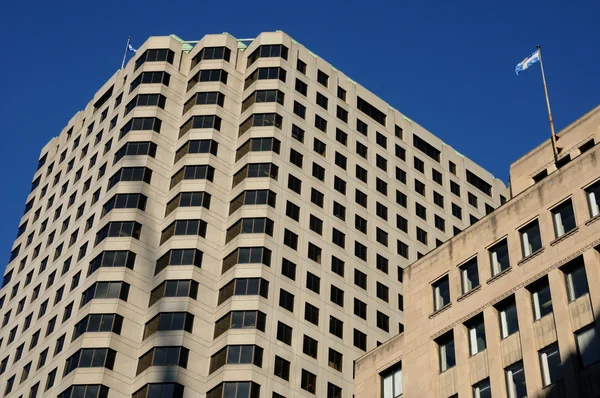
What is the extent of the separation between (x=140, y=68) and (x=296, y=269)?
104ft

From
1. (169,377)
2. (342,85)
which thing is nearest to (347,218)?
(342,85)

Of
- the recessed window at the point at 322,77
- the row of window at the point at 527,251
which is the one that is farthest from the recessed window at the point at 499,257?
the recessed window at the point at 322,77

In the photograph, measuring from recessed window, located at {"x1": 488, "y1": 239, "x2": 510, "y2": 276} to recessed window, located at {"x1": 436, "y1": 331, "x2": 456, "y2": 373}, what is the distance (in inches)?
159

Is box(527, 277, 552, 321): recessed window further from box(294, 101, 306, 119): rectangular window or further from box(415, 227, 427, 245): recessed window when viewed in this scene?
box(294, 101, 306, 119): rectangular window

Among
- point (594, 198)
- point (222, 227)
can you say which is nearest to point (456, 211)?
point (222, 227)

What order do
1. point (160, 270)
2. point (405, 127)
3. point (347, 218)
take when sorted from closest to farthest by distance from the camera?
point (160, 270) → point (347, 218) → point (405, 127)

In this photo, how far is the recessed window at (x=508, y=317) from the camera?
158 ft

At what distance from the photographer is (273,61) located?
110 metres

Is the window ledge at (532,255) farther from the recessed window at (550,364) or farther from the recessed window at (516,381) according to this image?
the recessed window at (516,381)

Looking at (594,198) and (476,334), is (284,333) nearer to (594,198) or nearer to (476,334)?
(476,334)

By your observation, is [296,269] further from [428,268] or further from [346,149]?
[428,268]

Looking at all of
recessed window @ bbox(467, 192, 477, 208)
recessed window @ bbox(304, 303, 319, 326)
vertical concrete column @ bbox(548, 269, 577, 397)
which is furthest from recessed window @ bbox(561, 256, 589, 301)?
recessed window @ bbox(467, 192, 477, 208)

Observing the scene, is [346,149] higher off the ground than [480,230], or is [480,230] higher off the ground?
[346,149]

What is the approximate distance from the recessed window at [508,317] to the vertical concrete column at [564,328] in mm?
2519
